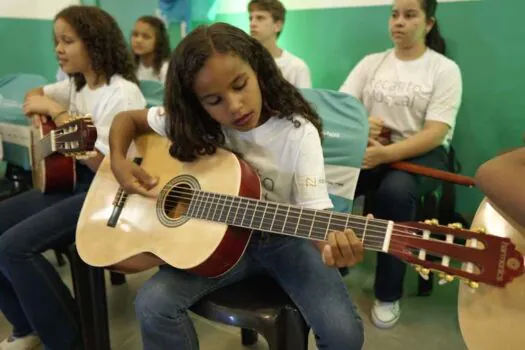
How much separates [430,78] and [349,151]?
1.62 feet

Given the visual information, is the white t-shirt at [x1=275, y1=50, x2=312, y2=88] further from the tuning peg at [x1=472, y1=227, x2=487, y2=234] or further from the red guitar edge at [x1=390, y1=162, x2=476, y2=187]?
the tuning peg at [x1=472, y1=227, x2=487, y2=234]

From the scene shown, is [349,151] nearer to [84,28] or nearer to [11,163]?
[84,28]

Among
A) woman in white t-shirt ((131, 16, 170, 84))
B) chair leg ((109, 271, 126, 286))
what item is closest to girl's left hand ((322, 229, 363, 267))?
chair leg ((109, 271, 126, 286))

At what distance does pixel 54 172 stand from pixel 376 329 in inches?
47.6

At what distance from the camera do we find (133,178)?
1.30m

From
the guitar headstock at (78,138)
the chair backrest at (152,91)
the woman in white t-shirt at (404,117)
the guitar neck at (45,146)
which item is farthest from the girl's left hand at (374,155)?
the guitar neck at (45,146)

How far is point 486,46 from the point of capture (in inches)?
74.0

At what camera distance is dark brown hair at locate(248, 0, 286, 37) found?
2203mm

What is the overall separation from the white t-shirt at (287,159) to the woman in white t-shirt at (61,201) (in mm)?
561

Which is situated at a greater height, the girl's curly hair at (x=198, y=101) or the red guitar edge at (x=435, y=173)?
the girl's curly hair at (x=198, y=101)

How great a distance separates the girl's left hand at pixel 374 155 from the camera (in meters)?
1.62

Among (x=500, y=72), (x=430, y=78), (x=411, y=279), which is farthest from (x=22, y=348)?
(x=500, y=72)

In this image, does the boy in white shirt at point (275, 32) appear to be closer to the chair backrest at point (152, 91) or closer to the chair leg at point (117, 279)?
the chair backrest at point (152, 91)

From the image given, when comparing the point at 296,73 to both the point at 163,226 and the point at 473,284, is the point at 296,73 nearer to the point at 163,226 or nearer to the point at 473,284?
the point at 163,226
